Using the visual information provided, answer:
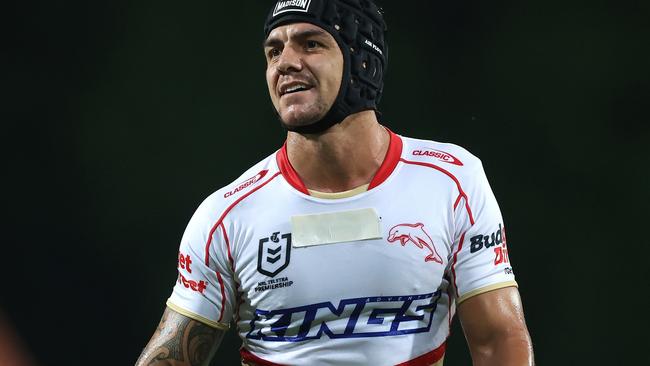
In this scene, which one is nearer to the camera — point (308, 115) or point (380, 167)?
point (308, 115)

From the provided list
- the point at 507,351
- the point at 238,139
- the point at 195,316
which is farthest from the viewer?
the point at 238,139

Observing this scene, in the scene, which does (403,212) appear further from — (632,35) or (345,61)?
(632,35)

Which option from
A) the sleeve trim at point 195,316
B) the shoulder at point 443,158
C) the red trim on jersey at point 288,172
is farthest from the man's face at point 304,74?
the sleeve trim at point 195,316

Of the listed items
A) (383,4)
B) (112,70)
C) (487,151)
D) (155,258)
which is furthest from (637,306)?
(112,70)

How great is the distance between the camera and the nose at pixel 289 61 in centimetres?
253

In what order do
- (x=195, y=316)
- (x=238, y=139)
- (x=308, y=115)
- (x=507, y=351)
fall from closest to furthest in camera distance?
1. (x=507, y=351)
2. (x=308, y=115)
3. (x=195, y=316)
4. (x=238, y=139)

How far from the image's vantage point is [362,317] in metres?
2.54

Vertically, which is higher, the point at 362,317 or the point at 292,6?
the point at 292,6

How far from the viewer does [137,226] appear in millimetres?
3738

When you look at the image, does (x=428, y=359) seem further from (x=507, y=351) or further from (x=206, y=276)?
(x=206, y=276)

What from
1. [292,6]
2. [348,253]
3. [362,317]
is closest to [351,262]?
[348,253]

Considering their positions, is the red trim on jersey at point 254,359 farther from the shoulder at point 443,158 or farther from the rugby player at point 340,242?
the shoulder at point 443,158

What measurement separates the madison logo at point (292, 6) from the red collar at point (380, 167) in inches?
13.9

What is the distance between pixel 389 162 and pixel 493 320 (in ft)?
1.54
